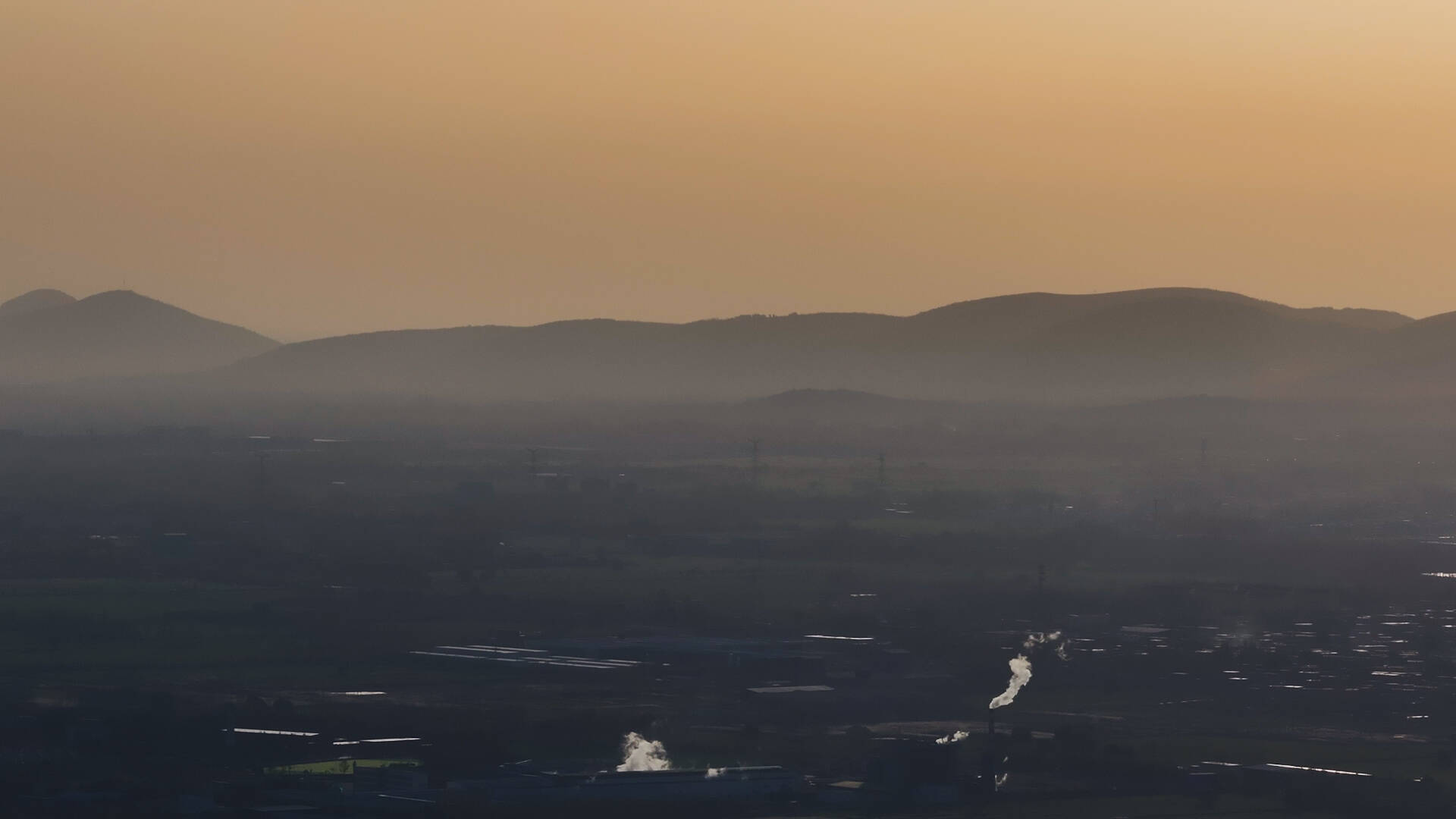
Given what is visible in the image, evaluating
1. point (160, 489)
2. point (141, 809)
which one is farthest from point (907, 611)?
point (160, 489)

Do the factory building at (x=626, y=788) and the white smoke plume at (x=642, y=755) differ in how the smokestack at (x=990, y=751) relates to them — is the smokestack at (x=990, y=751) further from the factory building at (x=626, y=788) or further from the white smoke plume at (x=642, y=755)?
the white smoke plume at (x=642, y=755)

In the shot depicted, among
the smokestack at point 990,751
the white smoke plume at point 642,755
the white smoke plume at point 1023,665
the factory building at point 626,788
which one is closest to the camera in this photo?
the factory building at point 626,788

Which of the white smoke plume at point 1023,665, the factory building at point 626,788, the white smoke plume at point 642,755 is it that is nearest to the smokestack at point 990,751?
the white smoke plume at point 1023,665

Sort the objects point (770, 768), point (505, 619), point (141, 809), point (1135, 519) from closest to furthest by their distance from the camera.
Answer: point (141, 809)
point (770, 768)
point (505, 619)
point (1135, 519)

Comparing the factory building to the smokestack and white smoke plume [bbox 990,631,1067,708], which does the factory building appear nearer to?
the smokestack

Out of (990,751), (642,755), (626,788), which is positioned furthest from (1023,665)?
(626,788)

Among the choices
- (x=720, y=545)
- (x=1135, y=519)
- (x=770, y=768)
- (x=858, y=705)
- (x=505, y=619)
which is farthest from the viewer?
(x=1135, y=519)

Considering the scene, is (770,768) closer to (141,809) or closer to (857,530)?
(141,809)

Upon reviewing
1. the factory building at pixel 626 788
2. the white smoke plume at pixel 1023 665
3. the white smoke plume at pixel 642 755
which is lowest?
the factory building at pixel 626 788
